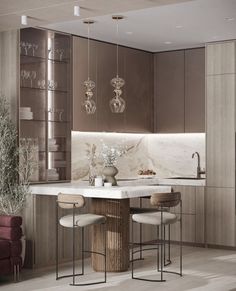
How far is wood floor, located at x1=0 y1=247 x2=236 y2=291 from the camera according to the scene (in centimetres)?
663

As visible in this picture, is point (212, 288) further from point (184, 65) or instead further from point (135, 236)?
point (184, 65)

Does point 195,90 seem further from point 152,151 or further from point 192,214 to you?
point 192,214

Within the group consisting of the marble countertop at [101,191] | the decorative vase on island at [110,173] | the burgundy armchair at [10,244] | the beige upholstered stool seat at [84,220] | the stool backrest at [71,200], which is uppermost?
the decorative vase on island at [110,173]

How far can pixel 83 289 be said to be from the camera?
6582 millimetres

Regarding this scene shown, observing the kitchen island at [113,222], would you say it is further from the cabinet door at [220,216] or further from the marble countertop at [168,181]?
the cabinet door at [220,216]

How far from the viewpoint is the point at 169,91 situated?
32.8 feet

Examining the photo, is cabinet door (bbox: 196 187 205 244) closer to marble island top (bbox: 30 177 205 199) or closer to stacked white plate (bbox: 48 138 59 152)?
marble island top (bbox: 30 177 205 199)

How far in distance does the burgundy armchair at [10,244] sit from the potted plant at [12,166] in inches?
15.5

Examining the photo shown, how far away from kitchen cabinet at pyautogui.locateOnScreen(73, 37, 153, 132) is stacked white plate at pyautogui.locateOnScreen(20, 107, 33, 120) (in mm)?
826

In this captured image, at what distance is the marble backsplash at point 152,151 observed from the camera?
941 centimetres

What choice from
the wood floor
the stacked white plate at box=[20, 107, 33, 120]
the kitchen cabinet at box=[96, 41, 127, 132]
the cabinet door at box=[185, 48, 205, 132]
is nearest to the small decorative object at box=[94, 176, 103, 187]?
the wood floor

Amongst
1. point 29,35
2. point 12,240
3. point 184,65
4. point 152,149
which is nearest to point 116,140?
point 152,149

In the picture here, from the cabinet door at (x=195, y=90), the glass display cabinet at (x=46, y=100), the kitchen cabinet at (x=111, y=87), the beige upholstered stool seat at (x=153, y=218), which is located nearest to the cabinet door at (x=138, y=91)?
the kitchen cabinet at (x=111, y=87)

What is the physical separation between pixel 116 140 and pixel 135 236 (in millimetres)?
1485
